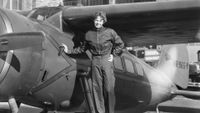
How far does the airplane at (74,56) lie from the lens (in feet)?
18.5

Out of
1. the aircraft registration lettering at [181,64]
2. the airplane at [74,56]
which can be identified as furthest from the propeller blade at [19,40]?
the aircraft registration lettering at [181,64]

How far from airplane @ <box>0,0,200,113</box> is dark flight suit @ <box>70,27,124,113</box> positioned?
22 centimetres

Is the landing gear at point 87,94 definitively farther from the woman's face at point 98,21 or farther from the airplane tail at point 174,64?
the airplane tail at point 174,64

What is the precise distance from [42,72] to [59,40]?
78 centimetres

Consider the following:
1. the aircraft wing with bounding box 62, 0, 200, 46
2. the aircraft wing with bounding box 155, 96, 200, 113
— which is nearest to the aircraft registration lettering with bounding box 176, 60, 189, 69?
the aircraft wing with bounding box 155, 96, 200, 113

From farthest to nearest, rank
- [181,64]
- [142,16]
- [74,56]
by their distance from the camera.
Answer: [181,64] → [142,16] → [74,56]

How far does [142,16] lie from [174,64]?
456 centimetres

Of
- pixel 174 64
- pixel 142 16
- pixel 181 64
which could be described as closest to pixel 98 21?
pixel 142 16

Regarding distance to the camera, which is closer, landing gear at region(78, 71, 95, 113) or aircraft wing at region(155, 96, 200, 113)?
landing gear at region(78, 71, 95, 113)

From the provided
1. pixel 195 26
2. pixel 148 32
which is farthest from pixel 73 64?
pixel 195 26

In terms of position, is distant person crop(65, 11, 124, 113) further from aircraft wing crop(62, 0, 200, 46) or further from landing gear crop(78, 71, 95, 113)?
aircraft wing crop(62, 0, 200, 46)

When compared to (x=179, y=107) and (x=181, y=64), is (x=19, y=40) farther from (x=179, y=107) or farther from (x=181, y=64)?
(x=179, y=107)

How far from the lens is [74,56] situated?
6926 mm

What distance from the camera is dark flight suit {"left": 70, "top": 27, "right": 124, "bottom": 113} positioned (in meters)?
6.00
